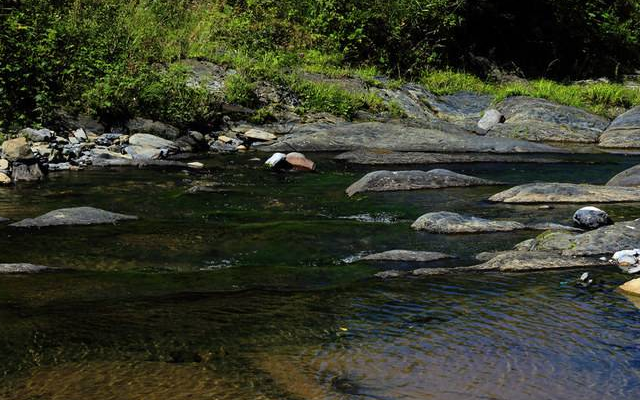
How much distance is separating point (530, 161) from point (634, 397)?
372 inches

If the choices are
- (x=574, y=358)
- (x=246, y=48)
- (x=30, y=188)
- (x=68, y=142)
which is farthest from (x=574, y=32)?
(x=574, y=358)

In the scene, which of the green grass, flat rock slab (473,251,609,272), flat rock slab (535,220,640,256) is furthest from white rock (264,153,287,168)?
the green grass

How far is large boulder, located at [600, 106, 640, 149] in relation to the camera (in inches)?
589

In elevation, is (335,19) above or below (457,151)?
above

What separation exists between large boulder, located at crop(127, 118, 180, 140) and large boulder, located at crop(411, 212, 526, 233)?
7163 millimetres

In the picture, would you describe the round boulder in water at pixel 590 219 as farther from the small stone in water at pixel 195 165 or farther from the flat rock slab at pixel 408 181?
the small stone in water at pixel 195 165

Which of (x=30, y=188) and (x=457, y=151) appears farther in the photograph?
(x=457, y=151)

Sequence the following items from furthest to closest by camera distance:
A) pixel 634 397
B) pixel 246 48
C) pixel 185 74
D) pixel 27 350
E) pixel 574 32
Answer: pixel 574 32 < pixel 246 48 < pixel 185 74 < pixel 27 350 < pixel 634 397

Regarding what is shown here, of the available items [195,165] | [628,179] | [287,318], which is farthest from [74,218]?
[628,179]

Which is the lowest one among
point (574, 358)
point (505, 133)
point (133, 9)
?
point (505, 133)

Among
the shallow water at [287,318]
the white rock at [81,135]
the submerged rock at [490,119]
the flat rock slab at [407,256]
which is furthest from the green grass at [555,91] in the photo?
the flat rock slab at [407,256]

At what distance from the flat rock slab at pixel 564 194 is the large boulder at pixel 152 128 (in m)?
6.52

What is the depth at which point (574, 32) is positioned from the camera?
22.3 metres

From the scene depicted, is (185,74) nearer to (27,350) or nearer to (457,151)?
(457,151)
